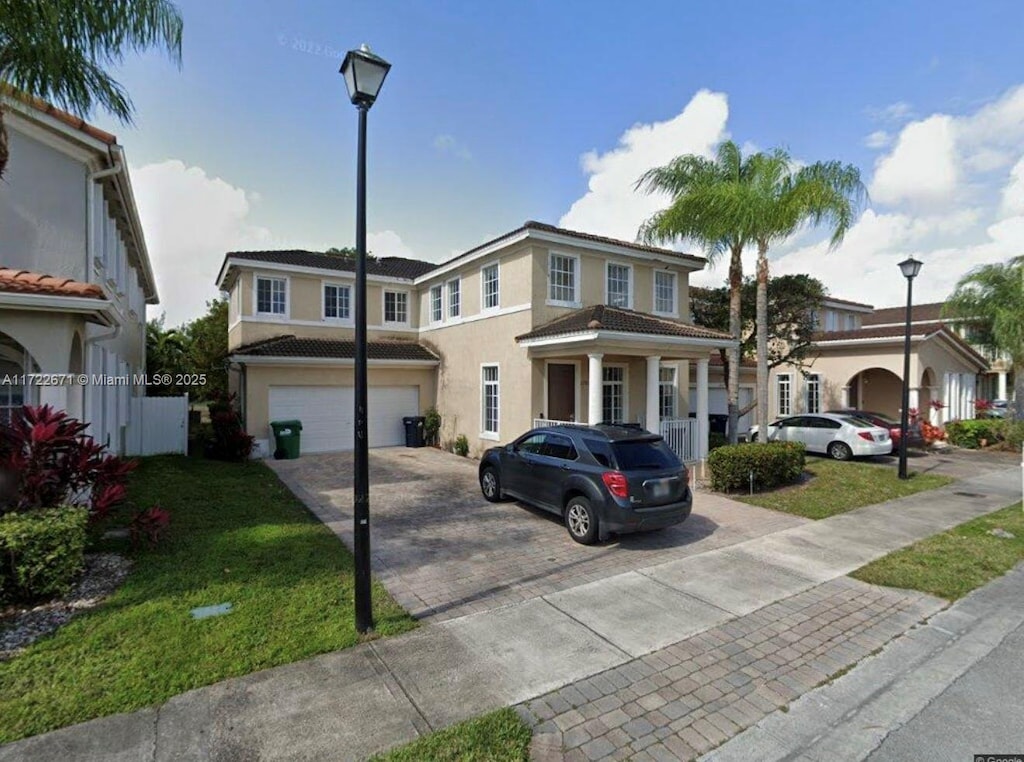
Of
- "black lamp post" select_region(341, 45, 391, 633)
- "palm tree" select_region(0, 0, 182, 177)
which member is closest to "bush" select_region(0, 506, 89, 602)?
"black lamp post" select_region(341, 45, 391, 633)

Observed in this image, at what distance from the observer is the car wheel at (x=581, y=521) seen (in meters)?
7.14

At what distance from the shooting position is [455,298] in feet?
56.5

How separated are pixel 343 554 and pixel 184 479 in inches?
259

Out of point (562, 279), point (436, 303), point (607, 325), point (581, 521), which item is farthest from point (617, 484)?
point (436, 303)

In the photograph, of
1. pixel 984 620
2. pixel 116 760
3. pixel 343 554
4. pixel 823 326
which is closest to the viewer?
pixel 116 760

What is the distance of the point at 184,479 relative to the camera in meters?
10.9

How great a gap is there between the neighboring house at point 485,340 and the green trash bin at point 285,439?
2.05 ft

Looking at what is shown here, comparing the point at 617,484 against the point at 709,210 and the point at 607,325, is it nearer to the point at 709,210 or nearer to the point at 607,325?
the point at 607,325

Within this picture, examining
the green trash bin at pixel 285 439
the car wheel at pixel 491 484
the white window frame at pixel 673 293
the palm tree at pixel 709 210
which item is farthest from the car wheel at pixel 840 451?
the green trash bin at pixel 285 439

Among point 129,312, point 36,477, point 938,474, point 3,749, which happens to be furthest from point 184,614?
point 938,474

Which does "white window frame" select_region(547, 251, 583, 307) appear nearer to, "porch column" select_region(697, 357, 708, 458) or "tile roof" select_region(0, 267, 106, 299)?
"porch column" select_region(697, 357, 708, 458)

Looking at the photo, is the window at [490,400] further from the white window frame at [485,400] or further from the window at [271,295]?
the window at [271,295]

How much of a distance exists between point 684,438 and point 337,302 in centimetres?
1312

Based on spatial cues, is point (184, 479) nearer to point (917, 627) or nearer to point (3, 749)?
point (3, 749)
